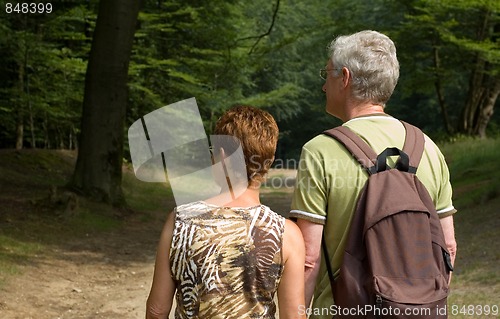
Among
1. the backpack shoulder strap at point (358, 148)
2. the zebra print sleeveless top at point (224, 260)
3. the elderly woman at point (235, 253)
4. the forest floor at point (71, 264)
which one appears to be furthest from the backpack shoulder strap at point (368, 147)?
the forest floor at point (71, 264)

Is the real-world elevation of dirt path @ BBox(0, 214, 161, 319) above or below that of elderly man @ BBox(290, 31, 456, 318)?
below

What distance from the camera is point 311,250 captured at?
98.0 inches

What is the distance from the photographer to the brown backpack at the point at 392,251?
90.4 inches

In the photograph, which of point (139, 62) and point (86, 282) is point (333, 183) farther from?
point (139, 62)

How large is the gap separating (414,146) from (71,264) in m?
7.33

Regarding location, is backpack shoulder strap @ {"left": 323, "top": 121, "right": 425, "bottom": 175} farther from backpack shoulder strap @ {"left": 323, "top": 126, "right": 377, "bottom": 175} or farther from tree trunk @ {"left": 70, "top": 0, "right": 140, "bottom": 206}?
tree trunk @ {"left": 70, "top": 0, "right": 140, "bottom": 206}

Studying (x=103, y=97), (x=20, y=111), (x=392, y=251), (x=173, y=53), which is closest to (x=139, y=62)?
(x=173, y=53)

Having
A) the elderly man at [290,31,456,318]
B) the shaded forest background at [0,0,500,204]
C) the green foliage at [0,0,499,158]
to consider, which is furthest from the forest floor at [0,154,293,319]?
the green foliage at [0,0,499,158]

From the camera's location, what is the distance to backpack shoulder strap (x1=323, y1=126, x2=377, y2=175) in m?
2.42

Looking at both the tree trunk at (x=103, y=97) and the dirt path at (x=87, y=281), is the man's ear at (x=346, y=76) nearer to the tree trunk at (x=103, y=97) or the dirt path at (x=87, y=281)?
the dirt path at (x=87, y=281)

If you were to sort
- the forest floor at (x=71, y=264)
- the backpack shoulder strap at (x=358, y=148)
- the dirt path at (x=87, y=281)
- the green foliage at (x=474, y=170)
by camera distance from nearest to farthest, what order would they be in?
the backpack shoulder strap at (x=358, y=148)
the dirt path at (x=87, y=281)
the forest floor at (x=71, y=264)
the green foliage at (x=474, y=170)

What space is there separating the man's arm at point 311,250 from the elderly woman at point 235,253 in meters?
0.03

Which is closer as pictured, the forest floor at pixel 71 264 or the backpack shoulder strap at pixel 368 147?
the backpack shoulder strap at pixel 368 147

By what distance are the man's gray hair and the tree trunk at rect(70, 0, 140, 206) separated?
1083 cm
